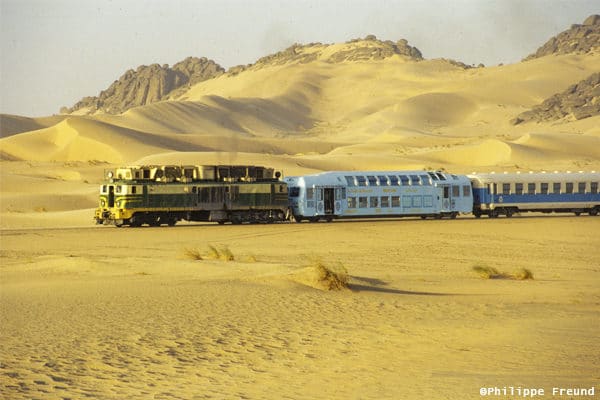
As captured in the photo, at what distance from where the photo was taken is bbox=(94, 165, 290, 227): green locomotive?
151 ft

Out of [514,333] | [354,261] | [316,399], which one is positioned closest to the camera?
[316,399]

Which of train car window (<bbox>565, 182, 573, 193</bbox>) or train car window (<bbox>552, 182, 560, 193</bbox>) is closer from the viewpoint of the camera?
train car window (<bbox>552, 182, 560, 193</bbox>)

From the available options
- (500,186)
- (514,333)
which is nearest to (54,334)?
(514,333)

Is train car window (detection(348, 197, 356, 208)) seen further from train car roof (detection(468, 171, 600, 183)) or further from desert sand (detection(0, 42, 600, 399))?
train car roof (detection(468, 171, 600, 183))

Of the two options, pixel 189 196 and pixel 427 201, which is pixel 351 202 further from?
pixel 189 196

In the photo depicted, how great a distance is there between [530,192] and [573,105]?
10443cm

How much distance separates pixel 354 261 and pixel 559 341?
1480 centimetres

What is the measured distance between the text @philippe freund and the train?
34905mm

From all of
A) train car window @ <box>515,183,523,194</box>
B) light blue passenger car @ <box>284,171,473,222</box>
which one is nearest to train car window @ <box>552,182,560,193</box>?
train car window @ <box>515,183,523,194</box>

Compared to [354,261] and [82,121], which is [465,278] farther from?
[82,121]

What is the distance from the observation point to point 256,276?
21.8 m

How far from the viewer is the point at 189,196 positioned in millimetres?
47094

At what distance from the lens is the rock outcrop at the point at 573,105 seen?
147625mm

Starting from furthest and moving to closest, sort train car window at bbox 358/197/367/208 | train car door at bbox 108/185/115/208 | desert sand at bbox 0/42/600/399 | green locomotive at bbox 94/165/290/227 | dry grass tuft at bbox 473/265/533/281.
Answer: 1. train car window at bbox 358/197/367/208
2. green locomotive at bbox 94/165/290/227
3. train car door at bbox 108/185/115/208
4. dry grass tuft at bbox 473/265/533/281
5. desert sand at bbox 0/42/600/399
